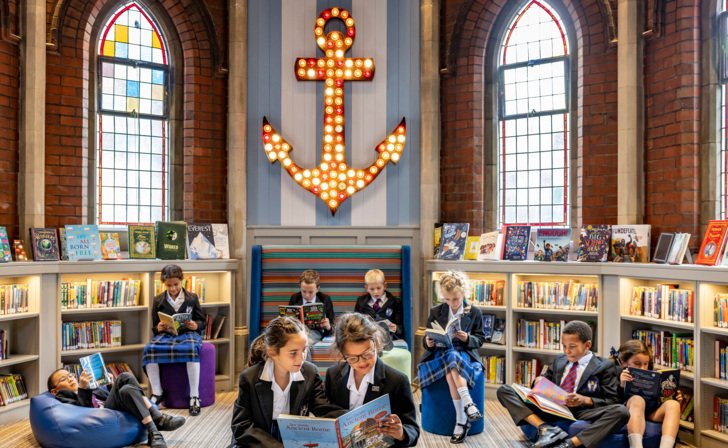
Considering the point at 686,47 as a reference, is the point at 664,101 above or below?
below

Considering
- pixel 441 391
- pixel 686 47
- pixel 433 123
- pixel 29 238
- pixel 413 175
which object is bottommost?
pixel 441 391

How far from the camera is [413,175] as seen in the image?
7410 mm

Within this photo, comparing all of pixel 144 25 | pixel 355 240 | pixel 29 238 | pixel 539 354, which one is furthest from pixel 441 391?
pixel 144 25

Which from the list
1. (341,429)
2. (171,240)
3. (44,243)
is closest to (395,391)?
(341,429)

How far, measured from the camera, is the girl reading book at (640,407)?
462 centimetres

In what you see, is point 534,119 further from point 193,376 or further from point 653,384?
point 193,376

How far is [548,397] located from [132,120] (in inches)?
210

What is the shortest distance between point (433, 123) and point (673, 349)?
3282 mm

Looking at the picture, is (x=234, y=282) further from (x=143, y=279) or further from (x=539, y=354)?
(x=539, y=354)

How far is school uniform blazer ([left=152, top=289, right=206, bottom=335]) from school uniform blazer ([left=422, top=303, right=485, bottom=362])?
6.96ft

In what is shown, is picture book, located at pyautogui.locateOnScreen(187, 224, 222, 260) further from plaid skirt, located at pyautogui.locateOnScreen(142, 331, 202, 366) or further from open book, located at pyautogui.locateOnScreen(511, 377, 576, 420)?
open book, located at pyautogui.locateOnScreen(511, 377, 576, 420)

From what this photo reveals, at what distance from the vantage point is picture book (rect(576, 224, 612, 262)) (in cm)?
629

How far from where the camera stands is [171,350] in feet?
19.9

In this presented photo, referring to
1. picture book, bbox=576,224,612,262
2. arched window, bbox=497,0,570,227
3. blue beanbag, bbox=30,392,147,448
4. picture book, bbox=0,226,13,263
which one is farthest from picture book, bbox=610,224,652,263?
picture book, bbox=0,226,13,263
